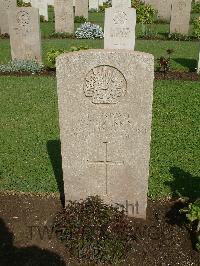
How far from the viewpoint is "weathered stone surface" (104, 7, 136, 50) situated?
1080 centimetres

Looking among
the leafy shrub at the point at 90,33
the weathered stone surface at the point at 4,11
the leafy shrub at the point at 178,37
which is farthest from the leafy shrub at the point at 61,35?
the leafy shrub at the point at 178,37

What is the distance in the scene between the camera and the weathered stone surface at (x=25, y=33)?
11438mm

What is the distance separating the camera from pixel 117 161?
4.21 metres

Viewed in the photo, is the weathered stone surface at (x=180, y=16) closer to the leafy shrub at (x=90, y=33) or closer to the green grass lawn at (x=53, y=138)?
the leafy shrub at (x=90, y=33)

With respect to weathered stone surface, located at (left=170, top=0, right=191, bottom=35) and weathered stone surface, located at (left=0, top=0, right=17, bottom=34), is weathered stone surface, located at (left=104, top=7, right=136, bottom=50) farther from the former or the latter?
weathered stone surface, located at (left=0, top=0, right=17, bottom=34)

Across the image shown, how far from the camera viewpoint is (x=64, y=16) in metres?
17.7

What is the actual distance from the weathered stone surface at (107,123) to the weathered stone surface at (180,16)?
47.4 feet

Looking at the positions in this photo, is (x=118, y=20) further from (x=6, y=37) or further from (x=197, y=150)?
(x=6, y=37)

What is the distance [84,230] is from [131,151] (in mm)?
992

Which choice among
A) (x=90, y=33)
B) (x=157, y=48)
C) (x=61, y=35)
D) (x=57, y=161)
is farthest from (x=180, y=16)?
(x=57, y=161)

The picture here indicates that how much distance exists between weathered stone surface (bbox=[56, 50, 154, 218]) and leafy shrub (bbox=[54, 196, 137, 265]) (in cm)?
30

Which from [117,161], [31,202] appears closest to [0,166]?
[31,202]

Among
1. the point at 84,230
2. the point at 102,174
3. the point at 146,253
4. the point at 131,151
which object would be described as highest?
the point at 131,151

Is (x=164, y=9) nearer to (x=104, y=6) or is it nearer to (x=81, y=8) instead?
(x=81, y=8)
